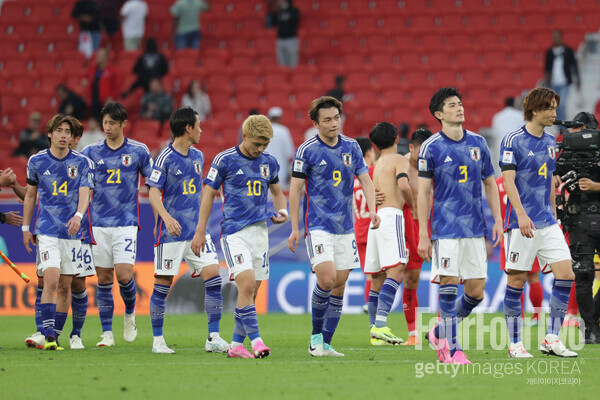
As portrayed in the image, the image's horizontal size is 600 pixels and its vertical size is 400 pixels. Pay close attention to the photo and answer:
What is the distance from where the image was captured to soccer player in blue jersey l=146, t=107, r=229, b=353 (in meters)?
9.79

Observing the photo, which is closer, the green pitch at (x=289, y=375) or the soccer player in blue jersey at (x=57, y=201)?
the green pitch at (x=289, y=375)

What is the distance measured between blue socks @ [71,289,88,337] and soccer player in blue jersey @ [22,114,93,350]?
253 mm

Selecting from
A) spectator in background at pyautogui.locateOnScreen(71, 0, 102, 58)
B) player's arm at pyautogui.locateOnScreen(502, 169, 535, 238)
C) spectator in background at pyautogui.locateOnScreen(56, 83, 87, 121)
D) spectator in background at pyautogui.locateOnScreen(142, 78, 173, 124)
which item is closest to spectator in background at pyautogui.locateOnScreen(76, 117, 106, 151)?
spectator in background at pyautogui.locateOnScreen(56, 83, 87, 121)

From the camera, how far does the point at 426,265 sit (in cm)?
1561

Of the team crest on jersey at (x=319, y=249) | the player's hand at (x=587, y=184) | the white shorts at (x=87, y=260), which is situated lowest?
the white shorts at (x=87, y=260)

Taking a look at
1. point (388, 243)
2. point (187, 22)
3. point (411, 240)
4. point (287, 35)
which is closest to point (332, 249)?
point (388, 243)

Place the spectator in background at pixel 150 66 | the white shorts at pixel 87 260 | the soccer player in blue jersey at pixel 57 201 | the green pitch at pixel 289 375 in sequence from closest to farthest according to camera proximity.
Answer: the green pitch at pixel 289 375, the soccer player in blue jersey at pixel 57 201, the white shorts at pixel 87 260, the spectator in background at pixel 150 66

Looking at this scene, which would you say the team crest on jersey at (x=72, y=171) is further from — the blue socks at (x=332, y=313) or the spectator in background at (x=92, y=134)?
the spectator in background at (x=92, y=134)

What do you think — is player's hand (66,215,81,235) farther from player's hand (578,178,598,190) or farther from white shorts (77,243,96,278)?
player's hand (578,178,598,190)

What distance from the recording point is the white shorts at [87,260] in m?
10.3

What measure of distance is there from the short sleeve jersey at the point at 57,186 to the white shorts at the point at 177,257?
1047 millimetres

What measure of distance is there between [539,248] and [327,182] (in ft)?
6.55

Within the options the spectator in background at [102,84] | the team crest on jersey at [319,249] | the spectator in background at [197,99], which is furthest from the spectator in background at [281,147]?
the team crest on jersey at [319,249]

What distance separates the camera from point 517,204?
27.9 feet
